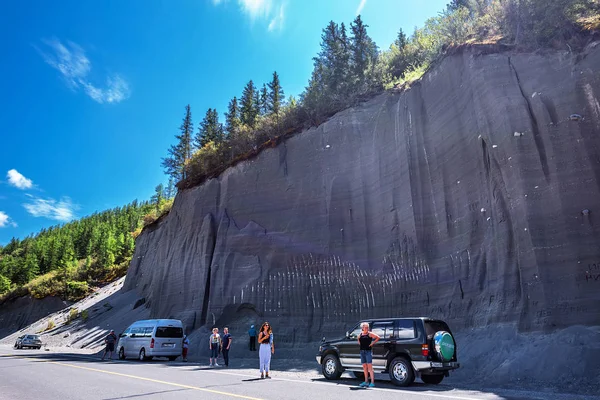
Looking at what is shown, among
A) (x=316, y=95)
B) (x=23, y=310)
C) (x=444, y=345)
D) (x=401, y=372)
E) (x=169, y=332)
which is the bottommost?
(x=401, y=372)

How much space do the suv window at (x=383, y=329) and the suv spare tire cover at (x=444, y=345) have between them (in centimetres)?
127

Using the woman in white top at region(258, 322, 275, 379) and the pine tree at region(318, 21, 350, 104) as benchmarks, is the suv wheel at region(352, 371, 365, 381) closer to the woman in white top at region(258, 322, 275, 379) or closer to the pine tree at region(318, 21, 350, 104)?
the woman in white top at region(258, 322, 275, 379)

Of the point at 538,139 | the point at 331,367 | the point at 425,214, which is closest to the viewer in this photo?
the point at 331,367

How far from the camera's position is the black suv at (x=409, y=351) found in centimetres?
1068

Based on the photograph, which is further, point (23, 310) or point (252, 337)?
point (23, 310)

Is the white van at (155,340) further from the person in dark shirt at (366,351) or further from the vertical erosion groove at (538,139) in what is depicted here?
the vertical erosion groove at (538,139)

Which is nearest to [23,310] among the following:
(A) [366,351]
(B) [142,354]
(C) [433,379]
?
(B) [142,354]

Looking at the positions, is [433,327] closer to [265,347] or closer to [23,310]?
[265,347]

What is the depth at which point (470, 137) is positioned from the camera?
60.9 feet

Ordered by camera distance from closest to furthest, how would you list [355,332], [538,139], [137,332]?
[355,332] → [538,139] → [137,332]

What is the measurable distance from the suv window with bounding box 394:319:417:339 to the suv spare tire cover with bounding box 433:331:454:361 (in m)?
0.56

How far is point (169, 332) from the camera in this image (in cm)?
2077

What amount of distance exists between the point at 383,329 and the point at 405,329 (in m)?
0.75

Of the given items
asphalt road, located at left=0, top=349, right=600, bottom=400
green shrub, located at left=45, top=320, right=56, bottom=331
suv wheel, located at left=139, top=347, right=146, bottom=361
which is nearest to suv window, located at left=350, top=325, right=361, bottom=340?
asphalt road, located at left=0, top=349, right=600, bottom=400
